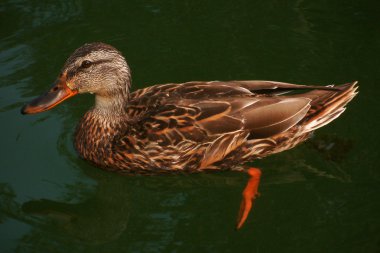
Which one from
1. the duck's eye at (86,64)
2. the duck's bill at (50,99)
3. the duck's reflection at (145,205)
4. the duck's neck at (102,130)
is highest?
the duck's eye at (86,64)

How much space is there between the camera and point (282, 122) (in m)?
6.41

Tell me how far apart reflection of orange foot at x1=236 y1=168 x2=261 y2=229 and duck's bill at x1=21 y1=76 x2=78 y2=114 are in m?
2.12

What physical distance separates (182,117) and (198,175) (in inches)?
28.9

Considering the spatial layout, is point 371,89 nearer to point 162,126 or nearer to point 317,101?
point 317,101

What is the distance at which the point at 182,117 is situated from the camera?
6277mm

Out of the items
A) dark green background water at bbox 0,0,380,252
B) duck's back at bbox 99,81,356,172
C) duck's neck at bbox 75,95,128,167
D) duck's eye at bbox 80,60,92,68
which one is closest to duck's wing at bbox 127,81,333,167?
duck's back at bbox 99,81,356,172

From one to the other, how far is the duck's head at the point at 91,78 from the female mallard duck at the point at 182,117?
0.03ft

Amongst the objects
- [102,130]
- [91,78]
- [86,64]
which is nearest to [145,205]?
[102,130]

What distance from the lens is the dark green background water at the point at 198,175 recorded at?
19.3ft

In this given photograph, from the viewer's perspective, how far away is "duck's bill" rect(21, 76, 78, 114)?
6238 millimetres

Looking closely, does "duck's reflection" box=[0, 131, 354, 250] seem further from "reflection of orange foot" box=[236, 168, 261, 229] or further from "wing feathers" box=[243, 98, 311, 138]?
Result: "wing feathers" box=[243, 98, 311, 138]

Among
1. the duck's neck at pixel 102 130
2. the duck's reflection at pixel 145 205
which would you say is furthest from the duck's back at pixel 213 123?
the duck's reflection at pixel 145 205

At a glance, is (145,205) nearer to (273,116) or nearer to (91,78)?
(91,78)

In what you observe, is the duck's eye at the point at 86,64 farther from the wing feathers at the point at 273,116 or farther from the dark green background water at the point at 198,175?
the wing feathers at the point at 273,116
